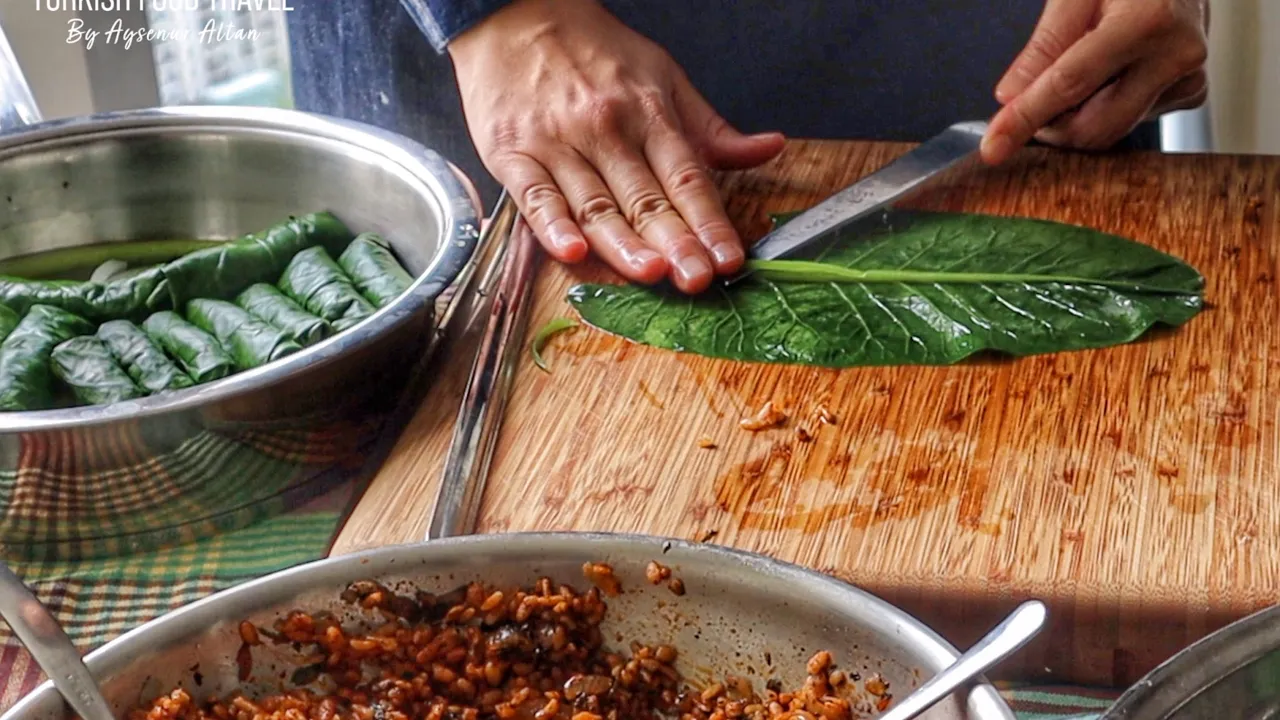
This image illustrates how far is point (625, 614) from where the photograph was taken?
3.17 ft

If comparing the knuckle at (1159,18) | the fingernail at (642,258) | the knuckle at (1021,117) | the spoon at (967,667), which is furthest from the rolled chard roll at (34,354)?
the knuckle at (1159,18)

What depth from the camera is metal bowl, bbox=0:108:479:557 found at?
128 cm

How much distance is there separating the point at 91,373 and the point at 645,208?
0.67 metres

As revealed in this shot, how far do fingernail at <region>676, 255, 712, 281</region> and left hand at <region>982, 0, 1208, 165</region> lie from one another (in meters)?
0.47

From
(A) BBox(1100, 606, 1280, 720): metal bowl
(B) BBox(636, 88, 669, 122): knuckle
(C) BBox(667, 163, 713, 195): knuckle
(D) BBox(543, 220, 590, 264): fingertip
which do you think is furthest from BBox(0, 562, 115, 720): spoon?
(B) BBox(636, 88, 669, 122): knuckle

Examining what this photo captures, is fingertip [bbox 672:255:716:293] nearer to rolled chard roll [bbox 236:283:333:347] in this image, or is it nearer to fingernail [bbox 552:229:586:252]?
fingernail [bbox 552:229:586:252]

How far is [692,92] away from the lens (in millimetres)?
1938

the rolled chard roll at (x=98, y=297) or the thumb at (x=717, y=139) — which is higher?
the rolled chard roll at (x=98, y=297)

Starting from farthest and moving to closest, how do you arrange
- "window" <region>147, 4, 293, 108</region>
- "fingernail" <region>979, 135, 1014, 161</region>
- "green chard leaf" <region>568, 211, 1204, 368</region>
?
"window" <region>147, 4, 293, 108</region>
"fingernail" <region>979, 135, 1014, 161</region>
"green chard leaf" <region>568, 211, 1204, 368</region>

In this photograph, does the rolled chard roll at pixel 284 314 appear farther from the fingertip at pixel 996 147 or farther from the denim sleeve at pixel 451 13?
the fingertip at pixel 996 147

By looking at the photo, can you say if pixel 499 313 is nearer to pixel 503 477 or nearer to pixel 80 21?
pixel 503 477

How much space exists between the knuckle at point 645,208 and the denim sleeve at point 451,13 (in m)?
0.35

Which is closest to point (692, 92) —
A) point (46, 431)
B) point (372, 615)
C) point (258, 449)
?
point (258, 449)

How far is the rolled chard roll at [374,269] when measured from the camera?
1760mm
